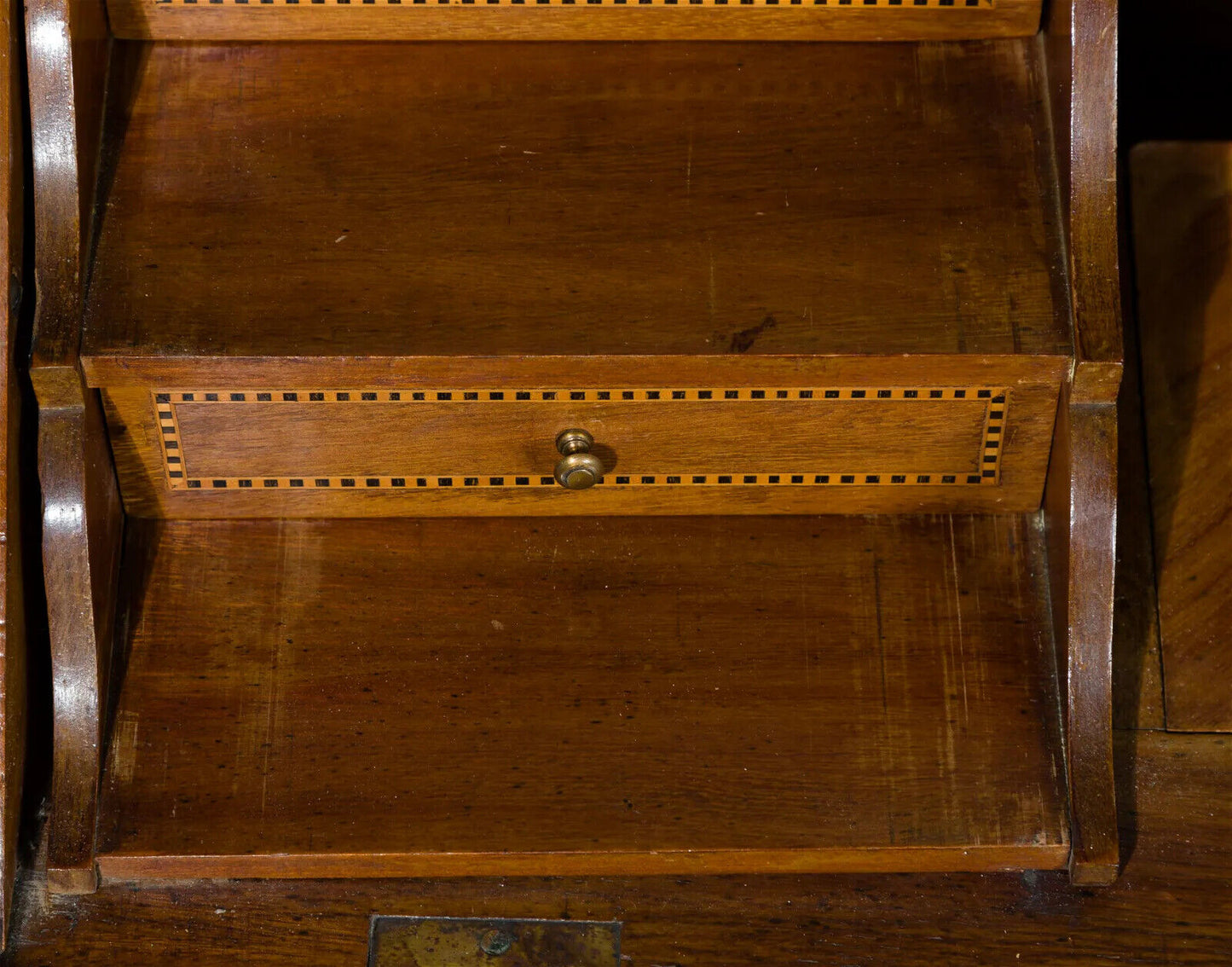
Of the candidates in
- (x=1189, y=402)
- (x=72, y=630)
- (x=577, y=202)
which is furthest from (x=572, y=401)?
(x=1189, y=402)

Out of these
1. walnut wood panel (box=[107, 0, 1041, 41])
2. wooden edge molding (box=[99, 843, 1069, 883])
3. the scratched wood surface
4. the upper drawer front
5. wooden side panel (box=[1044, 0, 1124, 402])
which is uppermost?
walnut wood panel (box=[107, 0, 1041, 41])

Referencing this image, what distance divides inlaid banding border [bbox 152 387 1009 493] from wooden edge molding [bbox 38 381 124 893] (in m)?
0.09

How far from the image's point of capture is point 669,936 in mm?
1536

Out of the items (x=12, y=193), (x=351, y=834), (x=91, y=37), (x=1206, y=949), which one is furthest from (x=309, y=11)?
(x=1206, y=949)

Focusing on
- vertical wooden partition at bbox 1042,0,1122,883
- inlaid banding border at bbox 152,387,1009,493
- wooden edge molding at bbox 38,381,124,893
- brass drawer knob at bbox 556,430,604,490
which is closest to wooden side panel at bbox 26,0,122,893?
wooden edge molding at bbox 38,381,124,893

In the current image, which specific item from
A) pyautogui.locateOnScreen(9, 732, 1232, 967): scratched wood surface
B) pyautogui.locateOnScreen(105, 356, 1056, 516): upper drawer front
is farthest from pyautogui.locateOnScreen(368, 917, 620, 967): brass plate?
pyautogui.locateOnScreen(105, 356, 1056, 516): upper drawer front

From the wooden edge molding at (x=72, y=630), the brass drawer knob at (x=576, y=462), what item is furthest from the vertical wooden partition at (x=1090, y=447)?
the wooden edge molding at (x=72, y=630)

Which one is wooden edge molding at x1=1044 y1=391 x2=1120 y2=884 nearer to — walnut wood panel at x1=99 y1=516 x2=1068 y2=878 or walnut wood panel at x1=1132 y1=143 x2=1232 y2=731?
walnut wood panel at x1=99 y1=516 x2=1068 y2=878

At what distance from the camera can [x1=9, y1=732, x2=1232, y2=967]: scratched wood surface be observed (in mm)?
1527

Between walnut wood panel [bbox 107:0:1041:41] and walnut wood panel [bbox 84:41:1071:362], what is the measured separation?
0.02 m

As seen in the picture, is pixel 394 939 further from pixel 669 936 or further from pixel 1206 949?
pixel 1206 949

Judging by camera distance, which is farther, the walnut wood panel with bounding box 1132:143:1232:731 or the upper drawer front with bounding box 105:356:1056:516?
the walnut wood panel with bounding box 1132:143:1232:731

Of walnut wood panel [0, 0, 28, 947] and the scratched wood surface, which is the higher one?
walnut wood panel [0, 0, 28, 947]

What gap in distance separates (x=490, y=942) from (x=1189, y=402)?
0.95m
